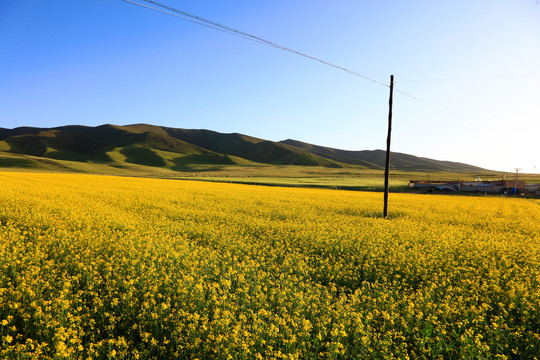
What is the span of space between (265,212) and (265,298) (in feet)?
35.0

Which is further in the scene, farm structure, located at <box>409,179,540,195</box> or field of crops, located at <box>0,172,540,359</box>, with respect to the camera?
farm structure, located at <box>409,179,540,195</box>

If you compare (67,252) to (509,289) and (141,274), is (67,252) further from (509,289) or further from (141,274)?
(509,289)

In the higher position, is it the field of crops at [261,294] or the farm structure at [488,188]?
the farm structure at [488,188]

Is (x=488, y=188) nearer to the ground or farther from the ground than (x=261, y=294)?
farther from the ground

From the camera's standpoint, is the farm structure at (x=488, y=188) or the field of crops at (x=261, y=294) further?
the farm structure at (x=488, y=188)

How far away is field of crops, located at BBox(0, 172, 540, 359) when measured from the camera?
158 inches

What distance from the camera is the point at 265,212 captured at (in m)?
15.8

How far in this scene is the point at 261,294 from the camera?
5.18 metres

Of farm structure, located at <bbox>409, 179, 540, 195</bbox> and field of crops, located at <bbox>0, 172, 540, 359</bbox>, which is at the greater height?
farm structure, located at <bbox>409, 179, 540, 195</bbox>

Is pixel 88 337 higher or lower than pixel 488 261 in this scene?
lower

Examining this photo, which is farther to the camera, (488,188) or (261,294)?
(488,188)

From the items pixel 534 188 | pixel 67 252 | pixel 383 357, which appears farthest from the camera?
pixel 534 188

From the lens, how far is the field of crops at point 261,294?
158 inches

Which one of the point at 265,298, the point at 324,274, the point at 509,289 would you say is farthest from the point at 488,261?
the point at 265,298
